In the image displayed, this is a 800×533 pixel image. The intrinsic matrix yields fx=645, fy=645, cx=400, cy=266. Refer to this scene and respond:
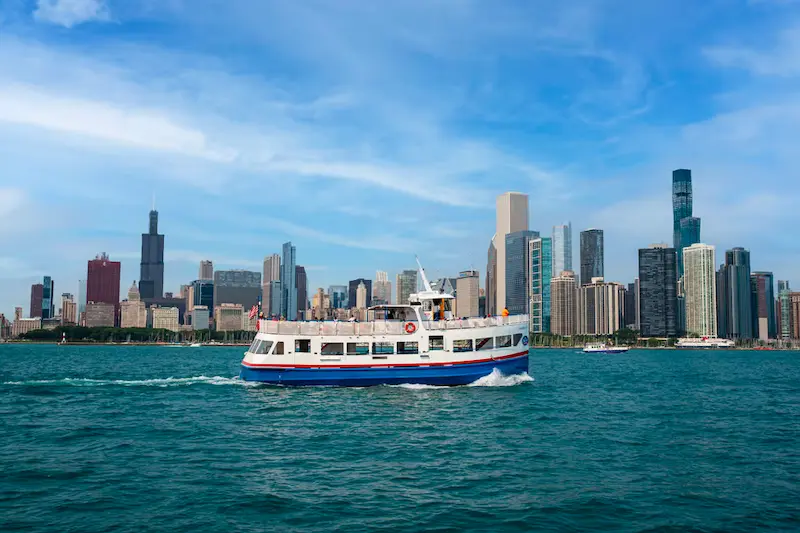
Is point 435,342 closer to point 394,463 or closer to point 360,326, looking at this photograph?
point 360,326

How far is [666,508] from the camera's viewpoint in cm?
1691

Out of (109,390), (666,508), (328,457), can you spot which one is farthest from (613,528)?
(109,390)

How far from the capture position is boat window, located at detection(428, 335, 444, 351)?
137 ft

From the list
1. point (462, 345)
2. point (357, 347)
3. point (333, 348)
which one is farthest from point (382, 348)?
point (462, 345)

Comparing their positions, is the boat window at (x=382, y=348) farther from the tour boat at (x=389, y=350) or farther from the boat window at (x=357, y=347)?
the boat window at (x=357, y=347)

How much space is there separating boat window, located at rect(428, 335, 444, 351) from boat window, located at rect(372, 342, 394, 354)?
2511 millimetres

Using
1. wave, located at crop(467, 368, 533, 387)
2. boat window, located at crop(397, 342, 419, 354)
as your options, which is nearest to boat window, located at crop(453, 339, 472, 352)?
wave, located at crop(467, 368, 533, 387)

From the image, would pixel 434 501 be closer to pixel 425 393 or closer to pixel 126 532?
pixel 126 532

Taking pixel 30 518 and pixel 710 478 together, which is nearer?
pixel 30 518

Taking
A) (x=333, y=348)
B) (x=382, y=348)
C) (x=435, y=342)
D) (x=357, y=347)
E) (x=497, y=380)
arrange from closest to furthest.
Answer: (x=435, y=342) → (x=382, y=348) → (x=357, y=347) → (x=333, y=348) → (x=497, y=380)

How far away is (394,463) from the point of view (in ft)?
72.0

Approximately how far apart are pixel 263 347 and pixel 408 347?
9.80m

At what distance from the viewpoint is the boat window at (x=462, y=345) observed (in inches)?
1652

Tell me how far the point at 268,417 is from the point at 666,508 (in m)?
19.7
